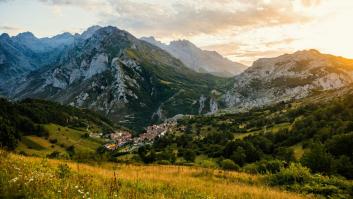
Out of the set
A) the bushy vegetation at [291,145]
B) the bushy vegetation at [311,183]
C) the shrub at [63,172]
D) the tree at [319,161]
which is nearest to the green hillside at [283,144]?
the bushy vegetation at [291,145]

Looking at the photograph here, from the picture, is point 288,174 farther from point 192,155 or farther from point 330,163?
point 192,155

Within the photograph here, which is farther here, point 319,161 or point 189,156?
point 189,156

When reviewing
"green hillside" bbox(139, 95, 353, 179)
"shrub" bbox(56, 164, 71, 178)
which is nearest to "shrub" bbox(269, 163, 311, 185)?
"shrub" bbox(56, 164, 71, 178)

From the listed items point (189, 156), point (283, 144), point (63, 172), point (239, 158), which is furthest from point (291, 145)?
point (63, 172)

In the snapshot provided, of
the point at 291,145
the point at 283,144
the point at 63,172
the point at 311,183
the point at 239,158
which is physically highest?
the point at 63,172

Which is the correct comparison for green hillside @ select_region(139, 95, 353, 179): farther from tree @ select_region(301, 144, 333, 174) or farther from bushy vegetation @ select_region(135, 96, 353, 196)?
tree @ select_region(301, 144, 333, 174)

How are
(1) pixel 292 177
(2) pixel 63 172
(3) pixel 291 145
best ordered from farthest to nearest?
(3) pixel 291 145
(1) pixel 292 177
(2) pixel 63 172

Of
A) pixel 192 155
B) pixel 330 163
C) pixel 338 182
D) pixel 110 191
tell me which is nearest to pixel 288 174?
pixel 338 182

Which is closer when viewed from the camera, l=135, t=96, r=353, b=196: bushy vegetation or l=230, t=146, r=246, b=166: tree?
l=135, t=96, r=353, b=196: bushy vegetation

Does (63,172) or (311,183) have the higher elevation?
(63,172)

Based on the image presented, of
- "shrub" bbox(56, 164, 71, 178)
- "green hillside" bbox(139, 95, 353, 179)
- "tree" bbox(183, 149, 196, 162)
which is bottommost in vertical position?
"tree" bbox(183, 149, 196, 162)

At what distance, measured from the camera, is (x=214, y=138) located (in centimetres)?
16625

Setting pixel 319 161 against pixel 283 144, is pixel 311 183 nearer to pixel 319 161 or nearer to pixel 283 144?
pixel 319 161

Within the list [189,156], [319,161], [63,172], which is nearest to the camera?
[63,172]
